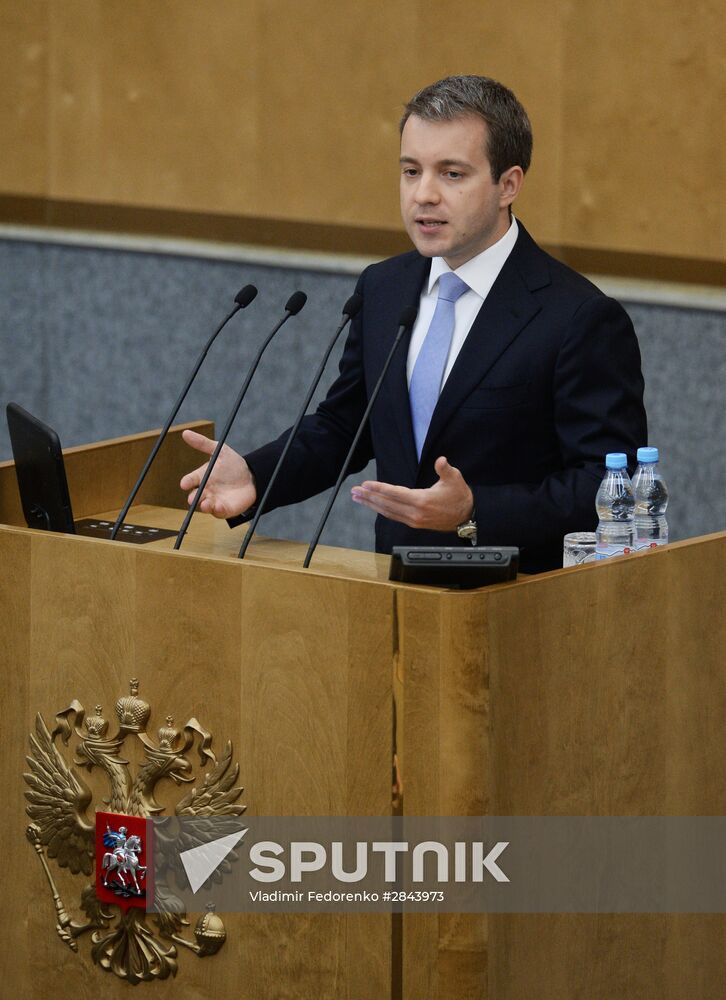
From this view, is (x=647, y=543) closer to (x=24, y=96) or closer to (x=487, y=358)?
(x=487, y=358)

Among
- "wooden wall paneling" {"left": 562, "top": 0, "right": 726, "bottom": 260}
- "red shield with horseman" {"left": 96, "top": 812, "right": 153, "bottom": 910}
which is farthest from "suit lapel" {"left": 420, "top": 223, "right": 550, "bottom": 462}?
"wooden wall paneling" {"left": 562, "top": 0, "right": 726, "bottom": 260}

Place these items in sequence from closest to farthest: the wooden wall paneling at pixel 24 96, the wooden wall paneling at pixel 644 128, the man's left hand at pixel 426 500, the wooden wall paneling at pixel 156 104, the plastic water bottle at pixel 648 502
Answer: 1. the man's left hand at pixel 426 500
2. the plastic water bottle at pixel 648 502
3. the wooden wall paneling at pixel 644 128
4. the wooden wall paneling at pixel 156 104
5. the wooden wall paneling at pixel 24 96

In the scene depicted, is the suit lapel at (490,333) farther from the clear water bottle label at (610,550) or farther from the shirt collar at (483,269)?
the clear water bottle label at (610,550)

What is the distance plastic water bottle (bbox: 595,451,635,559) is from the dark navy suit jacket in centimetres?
7

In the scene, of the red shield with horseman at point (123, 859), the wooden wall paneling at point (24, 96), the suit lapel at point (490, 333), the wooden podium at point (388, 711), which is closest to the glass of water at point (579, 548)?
the wooden podium at point (388, 711)

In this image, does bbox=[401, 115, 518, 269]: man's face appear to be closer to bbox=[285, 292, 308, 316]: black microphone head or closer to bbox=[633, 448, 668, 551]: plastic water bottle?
bbox=[285, 292, 308, 316]: black microphone head

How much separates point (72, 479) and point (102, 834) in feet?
2.61

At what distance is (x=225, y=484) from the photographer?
2.74m

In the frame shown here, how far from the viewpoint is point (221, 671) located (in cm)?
239

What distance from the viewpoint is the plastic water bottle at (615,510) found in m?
2.50

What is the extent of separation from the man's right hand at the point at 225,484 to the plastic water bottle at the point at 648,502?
58cm

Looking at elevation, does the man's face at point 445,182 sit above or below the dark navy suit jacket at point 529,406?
above

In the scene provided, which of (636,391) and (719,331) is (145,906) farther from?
(719,331)

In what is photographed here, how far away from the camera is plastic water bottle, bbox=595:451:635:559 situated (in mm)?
2504
